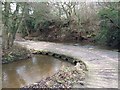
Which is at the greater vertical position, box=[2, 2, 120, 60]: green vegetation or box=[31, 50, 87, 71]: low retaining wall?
box=[2, 2, 120, 60]: green vegetation

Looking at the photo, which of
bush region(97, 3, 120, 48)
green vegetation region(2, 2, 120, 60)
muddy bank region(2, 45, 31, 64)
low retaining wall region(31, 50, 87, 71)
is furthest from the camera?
green vegetation region(2, 2, 120, 60)

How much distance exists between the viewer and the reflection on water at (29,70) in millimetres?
7875

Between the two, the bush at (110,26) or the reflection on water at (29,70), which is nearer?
the reflection on water at (29,70)

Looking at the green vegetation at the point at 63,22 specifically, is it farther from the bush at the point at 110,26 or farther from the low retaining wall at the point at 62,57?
the low retaining wall at the point at 62,57

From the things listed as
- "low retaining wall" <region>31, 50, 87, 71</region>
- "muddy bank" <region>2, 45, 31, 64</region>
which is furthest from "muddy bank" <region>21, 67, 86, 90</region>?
"muddy bank" <region>2, 45, 31, 64</region>

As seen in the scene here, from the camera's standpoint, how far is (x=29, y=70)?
9.67m

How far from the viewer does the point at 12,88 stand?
7.01m

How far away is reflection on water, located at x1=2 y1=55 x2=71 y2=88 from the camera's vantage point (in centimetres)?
787

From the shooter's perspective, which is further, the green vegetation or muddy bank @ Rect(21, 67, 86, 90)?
the green vegetation

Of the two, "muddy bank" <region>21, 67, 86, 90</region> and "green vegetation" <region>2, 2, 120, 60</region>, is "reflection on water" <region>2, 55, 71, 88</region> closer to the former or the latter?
"green vegetation" <region>2, 2, 120, 60</region>

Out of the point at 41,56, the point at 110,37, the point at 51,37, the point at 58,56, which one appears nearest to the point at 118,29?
the point at 110,37

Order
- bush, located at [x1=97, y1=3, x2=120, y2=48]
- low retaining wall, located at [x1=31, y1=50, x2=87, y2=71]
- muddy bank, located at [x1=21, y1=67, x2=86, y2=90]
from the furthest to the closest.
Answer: bush, located at [x1=97, y1=3, x2=120, y2=48] < low retaining wall, located at [x1=31, y1=50, x2=87, y2=71] < muddy bank, located at [x1=21, y1=67, x2=86, y2=90]

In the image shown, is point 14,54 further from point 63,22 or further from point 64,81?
point 63,22

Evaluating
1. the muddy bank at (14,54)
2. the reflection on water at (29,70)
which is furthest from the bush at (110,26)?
the muddy bank at (14,54)
